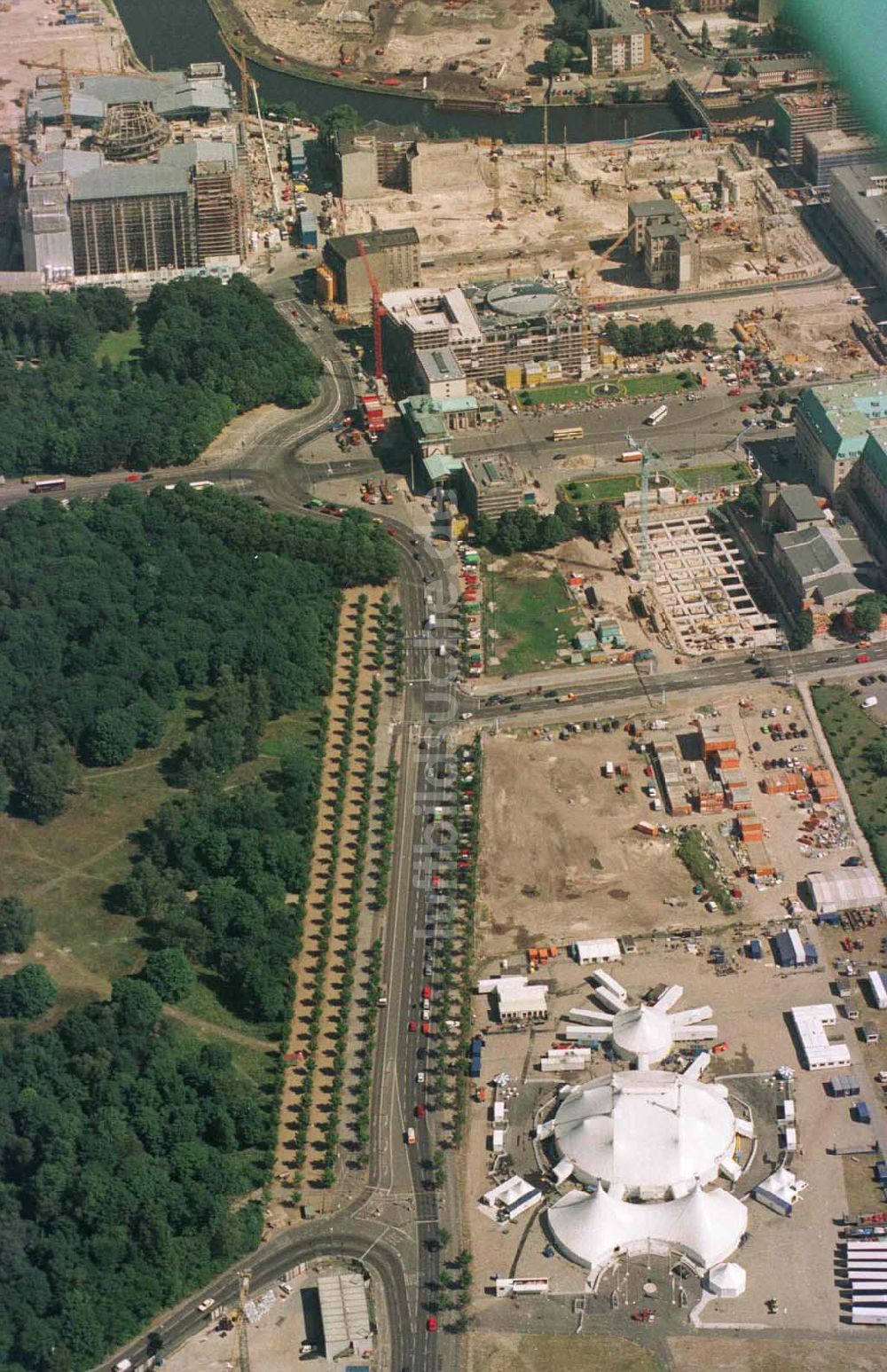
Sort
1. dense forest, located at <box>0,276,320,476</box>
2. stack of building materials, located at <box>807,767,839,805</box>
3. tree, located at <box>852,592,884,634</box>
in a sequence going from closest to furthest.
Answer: stack of building materials, located at <box>807,767,839,805</box> → tree, located at <box>852,592,884,634</box> → dense forest, located at <box>0,276,320,476</box>

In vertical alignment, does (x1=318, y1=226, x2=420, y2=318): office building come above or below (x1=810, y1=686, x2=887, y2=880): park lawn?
above

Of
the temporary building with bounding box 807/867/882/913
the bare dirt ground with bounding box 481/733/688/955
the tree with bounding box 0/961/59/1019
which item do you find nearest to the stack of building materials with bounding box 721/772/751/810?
the bare dirt ground with bounding box 481/733/688/955

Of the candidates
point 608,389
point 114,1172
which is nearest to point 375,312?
point 608,389

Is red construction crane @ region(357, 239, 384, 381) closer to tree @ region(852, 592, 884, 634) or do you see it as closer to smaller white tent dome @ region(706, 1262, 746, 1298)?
tree @ region(852, 592, 884, 634)

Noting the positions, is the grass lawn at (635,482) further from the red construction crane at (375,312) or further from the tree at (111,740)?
the tree at (111,740)

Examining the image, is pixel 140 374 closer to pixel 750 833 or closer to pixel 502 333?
pixel 502 333

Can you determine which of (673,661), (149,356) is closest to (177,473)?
(149,356)

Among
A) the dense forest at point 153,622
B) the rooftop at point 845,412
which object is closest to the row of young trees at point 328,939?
the dense forest at point 153,622
